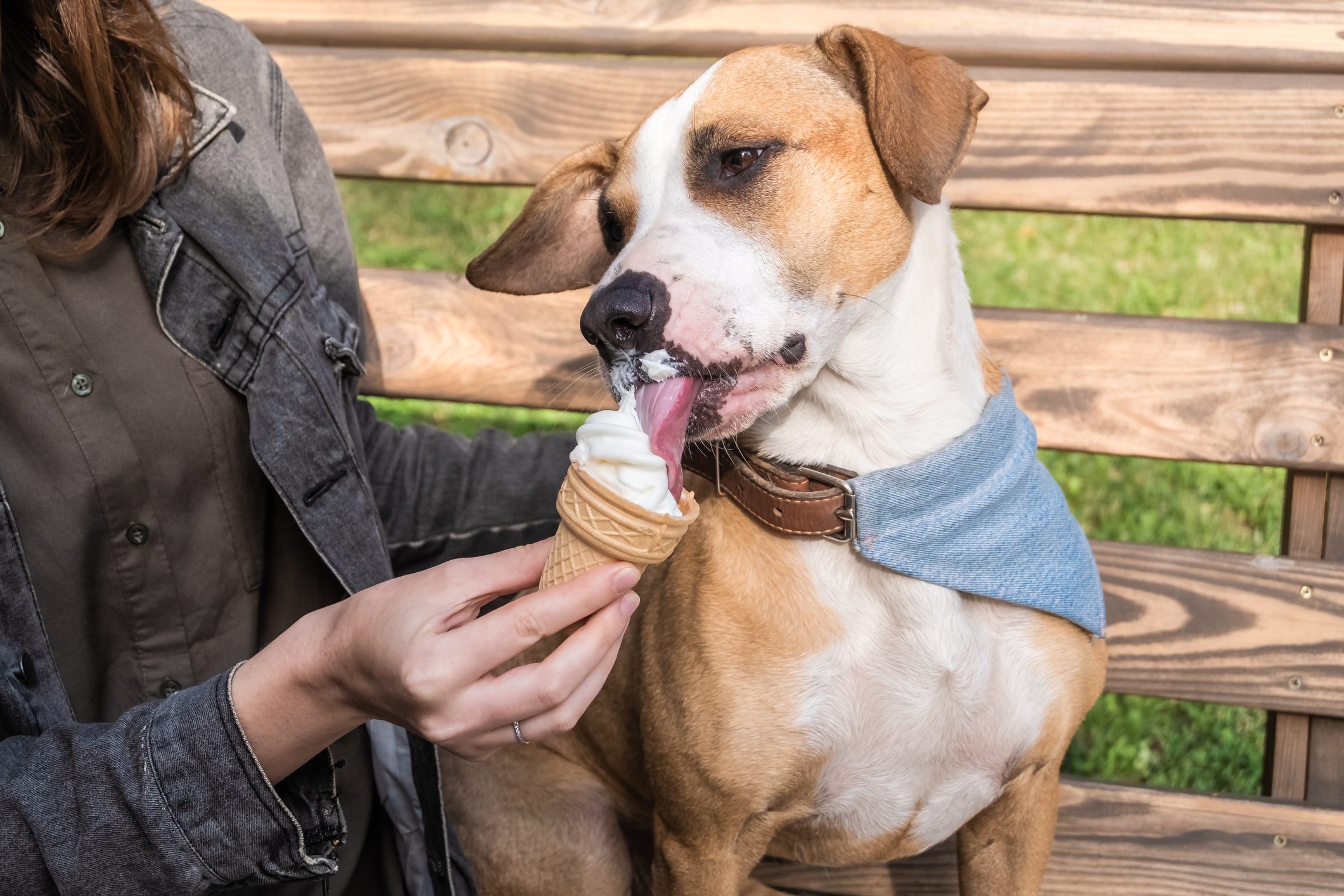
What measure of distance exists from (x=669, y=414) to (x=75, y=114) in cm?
111

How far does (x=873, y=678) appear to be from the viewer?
179 centimetres

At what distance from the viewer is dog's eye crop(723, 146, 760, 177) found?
182cm

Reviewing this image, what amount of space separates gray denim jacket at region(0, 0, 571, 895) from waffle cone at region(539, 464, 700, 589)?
0.52m

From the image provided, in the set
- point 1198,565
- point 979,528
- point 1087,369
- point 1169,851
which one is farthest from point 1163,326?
point 1169,851

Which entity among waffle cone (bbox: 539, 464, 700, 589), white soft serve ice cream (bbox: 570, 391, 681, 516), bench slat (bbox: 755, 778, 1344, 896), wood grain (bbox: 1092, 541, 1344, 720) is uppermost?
white soft serve ice cream (bbox: 570, 391, 681, 516)

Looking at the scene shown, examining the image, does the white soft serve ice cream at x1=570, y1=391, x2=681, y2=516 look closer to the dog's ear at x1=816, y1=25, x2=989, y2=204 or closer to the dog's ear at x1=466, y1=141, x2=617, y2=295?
the dog's ear at x1=816, y1=25, x2=989, y2=204

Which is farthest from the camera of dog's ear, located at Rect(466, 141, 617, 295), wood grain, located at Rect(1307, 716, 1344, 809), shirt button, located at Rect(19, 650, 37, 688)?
wood grain, located at Rect(1307, 716, 1344, 809)

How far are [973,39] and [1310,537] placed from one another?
121 centimetres

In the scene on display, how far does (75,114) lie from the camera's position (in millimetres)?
1866

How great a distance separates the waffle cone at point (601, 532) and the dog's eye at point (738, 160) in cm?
64

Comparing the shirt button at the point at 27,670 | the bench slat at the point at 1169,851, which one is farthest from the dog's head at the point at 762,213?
the bench slat at the point at 1169,851

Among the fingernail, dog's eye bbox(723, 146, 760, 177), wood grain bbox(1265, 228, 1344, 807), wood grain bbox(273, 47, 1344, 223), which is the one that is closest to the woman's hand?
the fingernail

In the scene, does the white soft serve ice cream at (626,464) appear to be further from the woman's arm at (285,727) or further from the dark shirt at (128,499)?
the dark shirt at (128,499)

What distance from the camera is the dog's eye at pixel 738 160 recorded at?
5.96 feet
